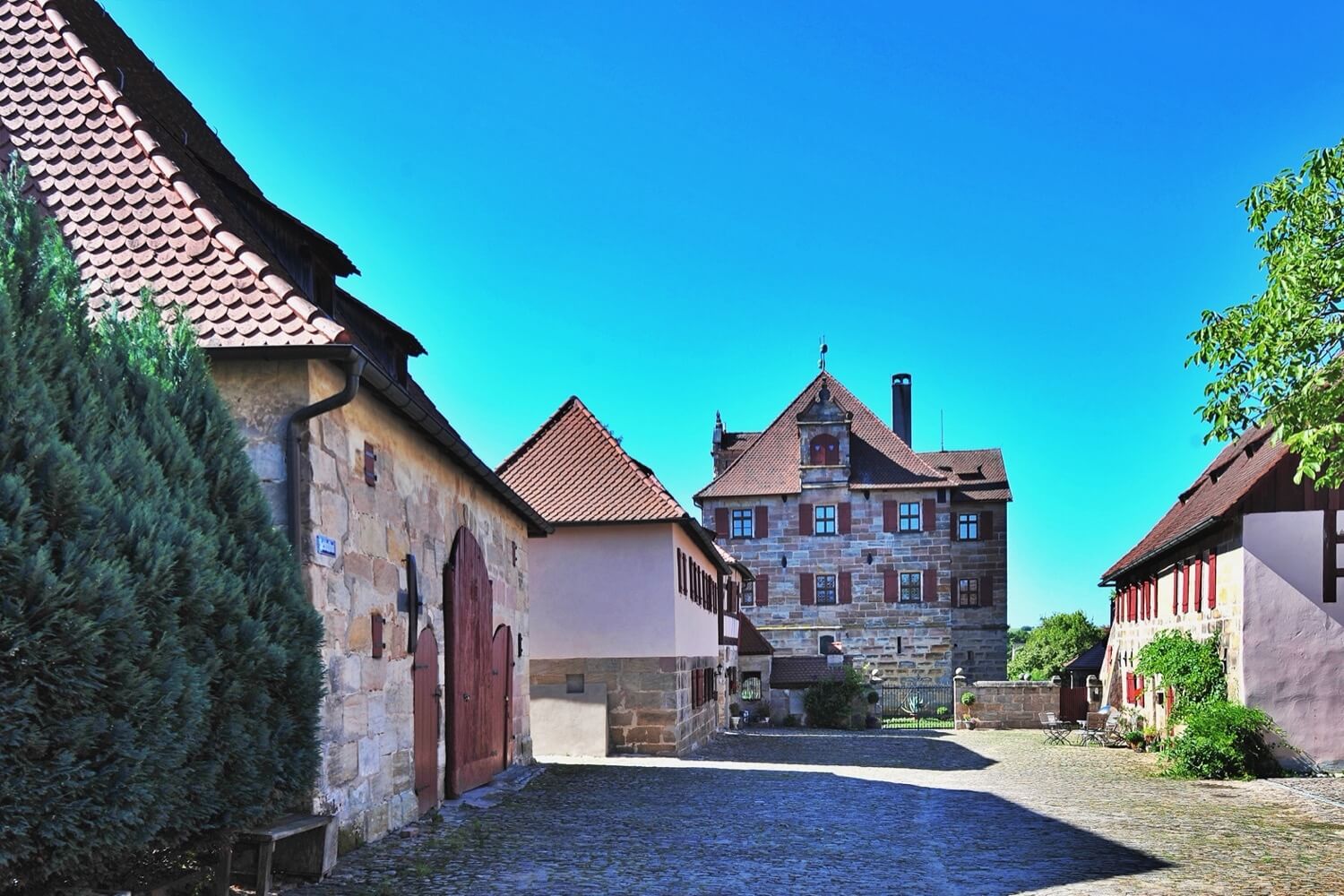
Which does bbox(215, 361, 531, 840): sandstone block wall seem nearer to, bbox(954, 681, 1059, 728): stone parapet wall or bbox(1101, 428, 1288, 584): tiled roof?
bbox(1101, 428, 1288, 584): tiled roof

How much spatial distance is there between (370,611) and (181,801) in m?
4.06

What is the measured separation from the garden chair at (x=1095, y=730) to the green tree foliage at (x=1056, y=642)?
59.8 ft

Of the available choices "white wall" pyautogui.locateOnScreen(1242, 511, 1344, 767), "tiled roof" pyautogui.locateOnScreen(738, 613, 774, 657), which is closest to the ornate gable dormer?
"tiled roof" pyautogui.locateOnScreen(738, 613, 774, 657)

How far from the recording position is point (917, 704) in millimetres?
42312

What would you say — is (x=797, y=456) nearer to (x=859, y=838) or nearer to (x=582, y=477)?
(x=582, y=477)

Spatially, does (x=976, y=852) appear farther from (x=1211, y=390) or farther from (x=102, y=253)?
(x=102, y=253)

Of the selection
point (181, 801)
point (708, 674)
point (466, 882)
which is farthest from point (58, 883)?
point (708, 674)

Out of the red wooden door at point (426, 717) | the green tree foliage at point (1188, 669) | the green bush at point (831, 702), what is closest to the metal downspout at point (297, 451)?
the red wooden door at point (426, 717)

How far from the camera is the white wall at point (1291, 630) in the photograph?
18719 millimetres

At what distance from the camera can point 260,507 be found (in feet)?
23.5

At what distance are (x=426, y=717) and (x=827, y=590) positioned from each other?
1399 inches

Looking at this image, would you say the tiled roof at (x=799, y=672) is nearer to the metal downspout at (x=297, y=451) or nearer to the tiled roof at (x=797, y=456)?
the tiled roof at (x=797, y=456)

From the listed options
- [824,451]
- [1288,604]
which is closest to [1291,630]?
[1288,604]

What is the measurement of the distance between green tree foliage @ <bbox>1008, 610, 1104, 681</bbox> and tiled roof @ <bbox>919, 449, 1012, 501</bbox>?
5416mm
